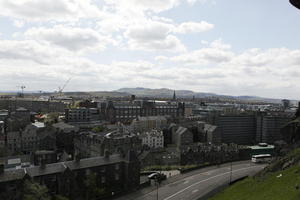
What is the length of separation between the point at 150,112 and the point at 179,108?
21.0 meters

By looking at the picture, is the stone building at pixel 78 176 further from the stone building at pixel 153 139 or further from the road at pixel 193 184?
the stone building at pixel 153 139

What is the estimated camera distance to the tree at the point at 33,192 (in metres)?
38.3

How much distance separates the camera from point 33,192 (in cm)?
3903

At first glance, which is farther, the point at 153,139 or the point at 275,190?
the point at 153,139

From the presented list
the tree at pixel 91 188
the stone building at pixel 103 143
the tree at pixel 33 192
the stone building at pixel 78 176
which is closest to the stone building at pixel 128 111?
the stone building at pixel 103 143

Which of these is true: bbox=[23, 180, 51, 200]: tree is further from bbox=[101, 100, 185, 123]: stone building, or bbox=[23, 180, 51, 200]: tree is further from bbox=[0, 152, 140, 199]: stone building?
bbox=[101, 100, 185, 123]: stone building

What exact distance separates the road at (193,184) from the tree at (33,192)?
44.8ft

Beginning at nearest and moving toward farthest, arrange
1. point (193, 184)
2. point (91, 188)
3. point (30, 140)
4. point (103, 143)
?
point (91, 188) → point (193, 184) → point (103, 143) → point (30, 140)

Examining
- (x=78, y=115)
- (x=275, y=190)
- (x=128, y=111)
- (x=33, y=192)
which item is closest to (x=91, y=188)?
(x=33, y=192)

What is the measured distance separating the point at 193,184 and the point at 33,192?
2820 cm

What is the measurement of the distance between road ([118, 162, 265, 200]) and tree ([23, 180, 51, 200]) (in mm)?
13650

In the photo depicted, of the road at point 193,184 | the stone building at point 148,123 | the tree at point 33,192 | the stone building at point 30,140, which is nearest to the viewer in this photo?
the tree at point 33,192

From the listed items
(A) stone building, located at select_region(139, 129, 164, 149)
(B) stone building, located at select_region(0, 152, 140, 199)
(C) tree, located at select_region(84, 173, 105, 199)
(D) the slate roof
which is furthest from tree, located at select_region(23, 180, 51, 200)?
(A) stone building, located at select_region(139, 129, 164, 149)

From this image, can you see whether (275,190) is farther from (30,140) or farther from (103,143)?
(30,140)
